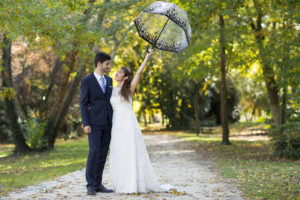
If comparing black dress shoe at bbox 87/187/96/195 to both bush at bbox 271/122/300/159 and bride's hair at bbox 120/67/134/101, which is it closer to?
bride's hair at bbox 120/67/134/101

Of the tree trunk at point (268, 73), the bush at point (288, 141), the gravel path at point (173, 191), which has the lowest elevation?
the gravel path at point (173, 191)

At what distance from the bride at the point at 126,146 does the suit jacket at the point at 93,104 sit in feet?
0.53

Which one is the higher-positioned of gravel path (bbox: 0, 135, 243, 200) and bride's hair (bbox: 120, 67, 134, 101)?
bride's hair (bbox: 120, 67, 134, 101)

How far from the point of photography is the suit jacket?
618 centimetres

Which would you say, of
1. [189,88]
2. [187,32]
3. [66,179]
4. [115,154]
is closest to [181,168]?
[66,179]

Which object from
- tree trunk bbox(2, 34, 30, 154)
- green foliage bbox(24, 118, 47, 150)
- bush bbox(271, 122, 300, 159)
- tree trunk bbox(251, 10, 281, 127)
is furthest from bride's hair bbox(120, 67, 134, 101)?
green foliage bbox(24, 118, 47, 150)

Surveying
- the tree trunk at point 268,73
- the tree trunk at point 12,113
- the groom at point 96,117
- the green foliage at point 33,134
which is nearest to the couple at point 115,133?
the groom at point 96,117

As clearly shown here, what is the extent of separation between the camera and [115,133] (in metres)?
Result: 6.38

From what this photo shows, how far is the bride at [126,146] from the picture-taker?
247 inches

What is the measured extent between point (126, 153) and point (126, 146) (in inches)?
4.7

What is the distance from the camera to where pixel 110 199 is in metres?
5.77

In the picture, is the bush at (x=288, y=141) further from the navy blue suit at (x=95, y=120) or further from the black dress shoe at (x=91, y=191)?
the black dress shoe at (x=91, y=191)

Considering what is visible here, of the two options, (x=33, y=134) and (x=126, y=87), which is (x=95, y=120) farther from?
(x=33, y=134)

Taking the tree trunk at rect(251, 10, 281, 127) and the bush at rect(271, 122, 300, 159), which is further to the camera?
the tree trunk at rect(251, 10, 281, 127)
